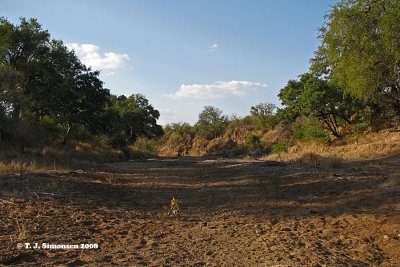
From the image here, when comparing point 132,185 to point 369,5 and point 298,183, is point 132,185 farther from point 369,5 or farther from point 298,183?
point 369,5

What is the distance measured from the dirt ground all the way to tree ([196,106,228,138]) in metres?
69.8

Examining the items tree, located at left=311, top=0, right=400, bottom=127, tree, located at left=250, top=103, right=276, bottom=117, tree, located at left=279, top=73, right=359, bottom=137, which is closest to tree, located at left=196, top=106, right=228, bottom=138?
tree, located at left=250, top=103, right=276, bottom=117

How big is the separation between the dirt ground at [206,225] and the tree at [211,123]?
6980 centimetres

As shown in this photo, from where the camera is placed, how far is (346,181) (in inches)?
457

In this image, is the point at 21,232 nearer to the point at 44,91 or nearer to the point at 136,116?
the point at 44,91

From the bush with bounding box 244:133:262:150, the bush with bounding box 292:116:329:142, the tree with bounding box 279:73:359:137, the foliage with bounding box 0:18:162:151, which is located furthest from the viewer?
the bush with bounding box 244:133:262:150

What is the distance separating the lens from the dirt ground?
529 cm

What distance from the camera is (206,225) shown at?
7.46m

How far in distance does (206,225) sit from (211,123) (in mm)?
78504

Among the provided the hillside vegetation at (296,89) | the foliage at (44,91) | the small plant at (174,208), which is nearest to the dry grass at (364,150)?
the hillside vegetation at (296,89)

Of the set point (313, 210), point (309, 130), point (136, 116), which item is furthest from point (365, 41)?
point (136, 116)

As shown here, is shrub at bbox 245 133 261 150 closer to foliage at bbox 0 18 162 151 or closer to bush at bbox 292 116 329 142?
bush at bbox 292 116 329 142

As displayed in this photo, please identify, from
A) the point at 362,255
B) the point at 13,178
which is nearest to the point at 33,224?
the point at 13,178

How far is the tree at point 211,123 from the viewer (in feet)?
267
